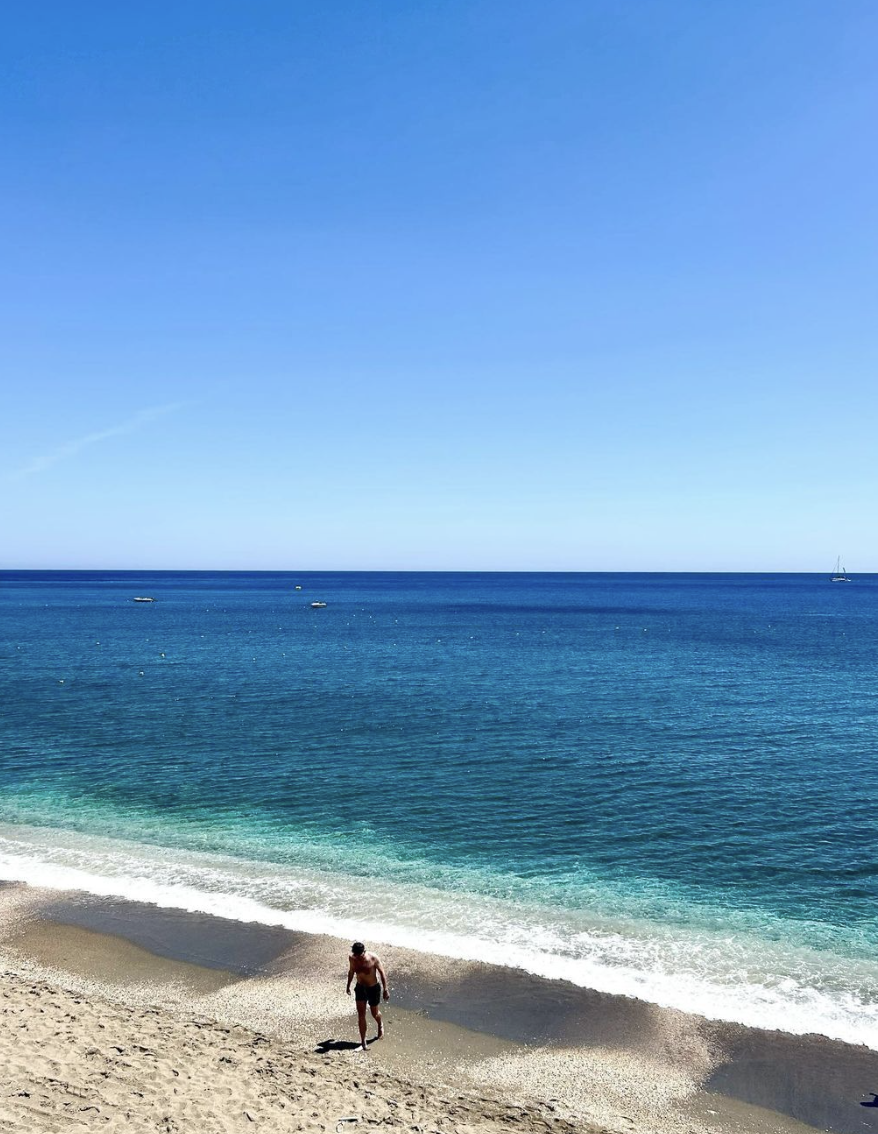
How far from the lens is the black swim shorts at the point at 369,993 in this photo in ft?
49.3

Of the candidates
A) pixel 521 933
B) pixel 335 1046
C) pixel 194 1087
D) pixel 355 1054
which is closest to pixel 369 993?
pixel 355 1054

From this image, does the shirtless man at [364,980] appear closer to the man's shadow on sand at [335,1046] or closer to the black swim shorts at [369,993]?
the black swim shorts at [369,993]

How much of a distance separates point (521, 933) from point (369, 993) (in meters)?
6.26

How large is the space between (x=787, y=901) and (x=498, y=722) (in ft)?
78.3

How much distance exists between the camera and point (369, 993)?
15.1 metres

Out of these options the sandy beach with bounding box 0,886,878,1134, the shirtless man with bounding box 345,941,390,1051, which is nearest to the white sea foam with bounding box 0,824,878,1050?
the sandy beach with bounding box 0,886,878,1134

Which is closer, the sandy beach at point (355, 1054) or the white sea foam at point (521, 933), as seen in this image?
the sandy beach at point (355, 1054)

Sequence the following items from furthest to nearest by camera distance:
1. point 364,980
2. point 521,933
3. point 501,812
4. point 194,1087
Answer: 1. point 501,812
2. point 521,933
3. point 364,980
4. point 194,1087

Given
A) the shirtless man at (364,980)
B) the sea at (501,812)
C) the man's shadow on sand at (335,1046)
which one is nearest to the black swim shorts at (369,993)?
the shirtless man at (364,980)

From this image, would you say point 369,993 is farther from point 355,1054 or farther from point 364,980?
→ point 355,1054

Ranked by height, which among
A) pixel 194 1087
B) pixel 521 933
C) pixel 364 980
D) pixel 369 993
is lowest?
pixel 521 933

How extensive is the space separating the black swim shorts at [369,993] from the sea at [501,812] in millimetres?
4078

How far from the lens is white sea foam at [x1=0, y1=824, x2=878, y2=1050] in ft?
55.7

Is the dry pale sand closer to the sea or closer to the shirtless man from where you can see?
the shirtless man
